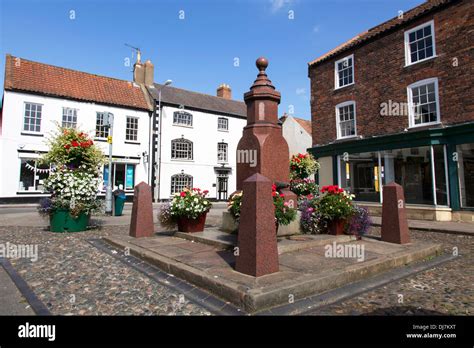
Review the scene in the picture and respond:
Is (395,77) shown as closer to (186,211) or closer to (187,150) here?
(186,211)

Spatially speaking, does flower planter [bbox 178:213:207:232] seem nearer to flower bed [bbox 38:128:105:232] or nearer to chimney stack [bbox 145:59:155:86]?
flower bed [bbox 38:128:105:232]

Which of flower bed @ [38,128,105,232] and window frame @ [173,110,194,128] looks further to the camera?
window frame @ [173,110,194,128]

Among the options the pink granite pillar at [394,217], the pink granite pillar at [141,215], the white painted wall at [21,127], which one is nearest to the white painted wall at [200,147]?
the white painted wall at [21,127]

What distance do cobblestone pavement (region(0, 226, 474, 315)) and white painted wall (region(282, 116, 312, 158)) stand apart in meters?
24.1

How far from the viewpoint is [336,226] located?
6.52 meters

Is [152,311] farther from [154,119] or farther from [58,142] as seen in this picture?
[154,119]

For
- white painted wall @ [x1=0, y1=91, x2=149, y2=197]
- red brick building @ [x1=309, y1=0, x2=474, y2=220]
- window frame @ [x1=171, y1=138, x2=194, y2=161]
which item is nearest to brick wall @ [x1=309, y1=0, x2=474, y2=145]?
red brick building @ [x1=309, y1=0, x2=474, y2=220]

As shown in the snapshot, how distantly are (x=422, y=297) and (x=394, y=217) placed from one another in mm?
2985

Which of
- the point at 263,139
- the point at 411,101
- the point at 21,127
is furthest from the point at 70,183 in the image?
the point at 21,127

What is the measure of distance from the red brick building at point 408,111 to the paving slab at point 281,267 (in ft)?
23.6

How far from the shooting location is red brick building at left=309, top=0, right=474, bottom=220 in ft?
36.9

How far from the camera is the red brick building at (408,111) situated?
11258mm

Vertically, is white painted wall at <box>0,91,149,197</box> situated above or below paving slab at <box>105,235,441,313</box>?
above

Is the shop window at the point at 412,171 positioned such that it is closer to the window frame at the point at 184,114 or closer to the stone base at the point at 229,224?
the stone base at the point at 229,224
